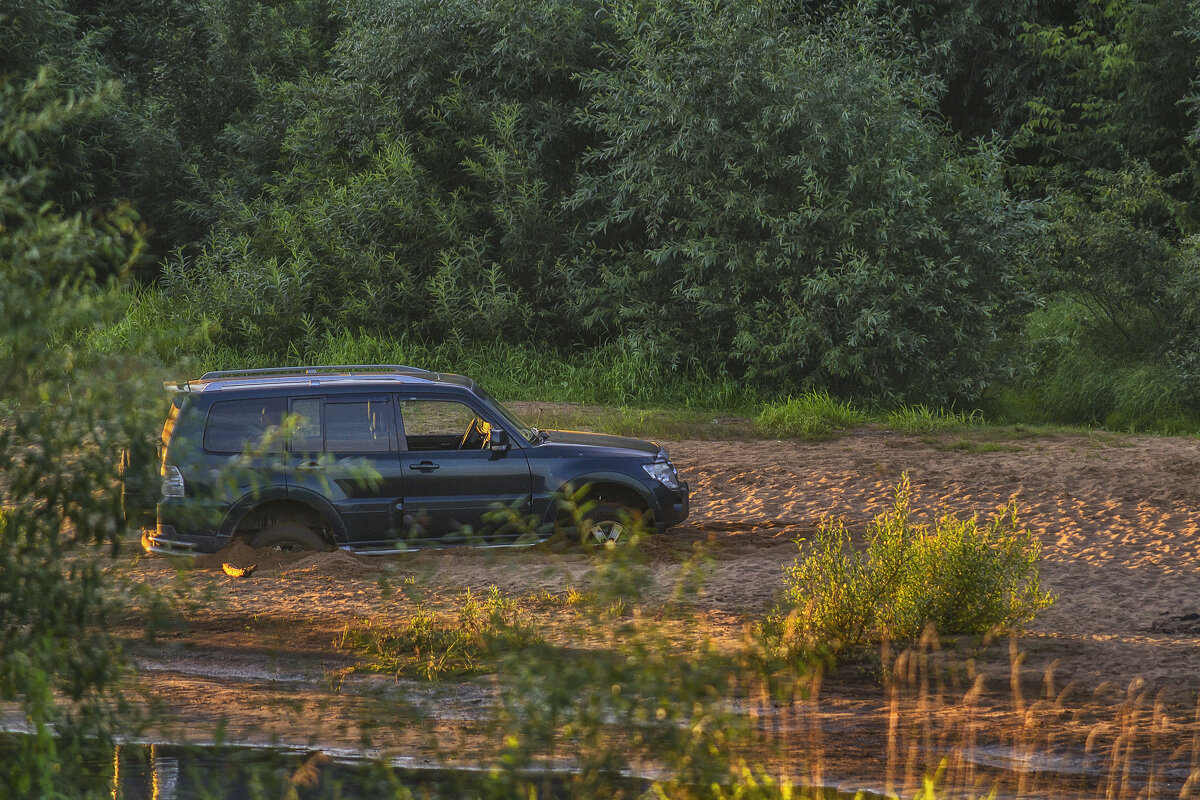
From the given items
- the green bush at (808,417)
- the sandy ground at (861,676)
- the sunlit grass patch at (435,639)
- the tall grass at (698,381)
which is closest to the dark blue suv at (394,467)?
the sandy ground at (861,676)

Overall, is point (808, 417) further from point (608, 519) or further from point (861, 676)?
point (861, 676)

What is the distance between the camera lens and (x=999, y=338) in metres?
18.9

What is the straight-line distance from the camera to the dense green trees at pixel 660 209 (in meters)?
18.1

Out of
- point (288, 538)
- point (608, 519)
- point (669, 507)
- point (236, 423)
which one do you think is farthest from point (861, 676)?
point (236, 423)

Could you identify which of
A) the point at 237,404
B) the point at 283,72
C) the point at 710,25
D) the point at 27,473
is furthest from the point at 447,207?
the point at 27,473

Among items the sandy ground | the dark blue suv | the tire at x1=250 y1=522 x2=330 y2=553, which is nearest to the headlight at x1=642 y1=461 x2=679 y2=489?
the dark blue suv

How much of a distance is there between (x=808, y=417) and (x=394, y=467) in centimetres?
792

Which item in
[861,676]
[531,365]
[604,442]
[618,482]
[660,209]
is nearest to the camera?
[861,676]

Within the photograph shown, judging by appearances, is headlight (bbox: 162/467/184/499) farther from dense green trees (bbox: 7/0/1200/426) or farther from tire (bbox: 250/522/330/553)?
dense green trees (bbox: 7/0/1200/426)

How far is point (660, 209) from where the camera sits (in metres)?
18.7

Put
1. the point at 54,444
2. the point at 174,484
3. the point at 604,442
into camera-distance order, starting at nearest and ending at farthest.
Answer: the point at 54,444, the point at 174,484, the point at 604,442

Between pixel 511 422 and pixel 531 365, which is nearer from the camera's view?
pixel 511 422

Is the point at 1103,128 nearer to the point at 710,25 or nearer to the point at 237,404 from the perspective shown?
the point at 710,25

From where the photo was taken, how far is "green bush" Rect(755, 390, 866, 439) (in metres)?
16.2
